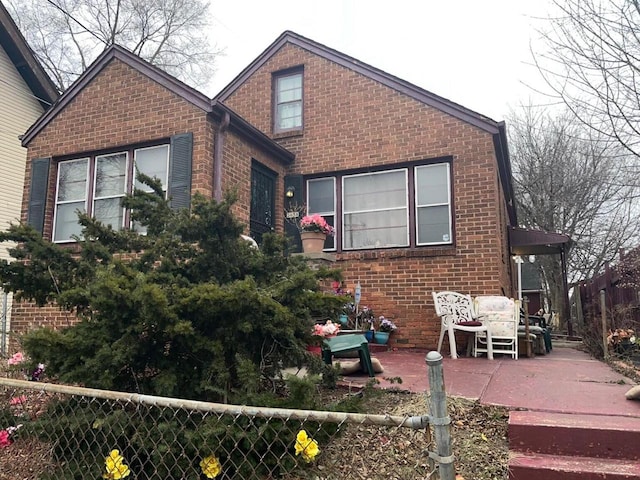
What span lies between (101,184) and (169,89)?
2.06 meters

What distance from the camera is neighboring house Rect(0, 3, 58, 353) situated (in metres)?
12.4

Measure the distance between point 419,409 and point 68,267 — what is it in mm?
2785

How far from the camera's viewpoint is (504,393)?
397cm

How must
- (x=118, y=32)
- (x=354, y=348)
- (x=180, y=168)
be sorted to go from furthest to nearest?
(x=118, y=32), (x=180, y=168), (x=354, y=348)

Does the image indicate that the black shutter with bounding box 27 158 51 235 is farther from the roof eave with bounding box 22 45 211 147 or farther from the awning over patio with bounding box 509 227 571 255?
the awning over patio with bounding box 509 227 571 255

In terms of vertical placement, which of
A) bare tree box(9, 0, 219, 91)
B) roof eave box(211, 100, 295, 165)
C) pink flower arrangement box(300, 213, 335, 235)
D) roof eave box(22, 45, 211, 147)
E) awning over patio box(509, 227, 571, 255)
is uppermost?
bare tree box(9, 0, 219, 91)

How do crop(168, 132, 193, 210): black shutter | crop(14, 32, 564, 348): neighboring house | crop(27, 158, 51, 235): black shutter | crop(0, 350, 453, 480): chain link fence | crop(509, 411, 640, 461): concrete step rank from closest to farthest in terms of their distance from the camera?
crop(0, 350, 453, 480): chain link fence, crop(509, 411, 640, 461): concrete step, crop(168, 132, 193, 210): black shutter, crop(14, 32, 564, 348): neighboring house, crop(27, 158, 51, 235): black shutter

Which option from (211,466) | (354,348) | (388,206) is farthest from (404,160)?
(211,466)

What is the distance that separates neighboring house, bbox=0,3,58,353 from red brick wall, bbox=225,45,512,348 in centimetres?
741

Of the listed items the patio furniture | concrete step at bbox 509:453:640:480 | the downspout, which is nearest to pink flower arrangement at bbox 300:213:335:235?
the downspout

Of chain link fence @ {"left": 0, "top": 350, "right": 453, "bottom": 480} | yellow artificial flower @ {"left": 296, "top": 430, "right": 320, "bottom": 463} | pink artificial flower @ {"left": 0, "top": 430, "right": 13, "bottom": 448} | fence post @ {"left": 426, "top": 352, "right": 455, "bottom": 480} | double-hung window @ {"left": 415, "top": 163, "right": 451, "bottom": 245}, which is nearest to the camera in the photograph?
fence post @ {"left": 426, "top": 352, "right": 455, "bottom": 480}

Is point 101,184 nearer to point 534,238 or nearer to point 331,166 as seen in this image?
point 331,166

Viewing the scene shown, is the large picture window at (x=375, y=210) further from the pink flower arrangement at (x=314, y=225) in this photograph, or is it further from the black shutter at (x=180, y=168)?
the black shutter at (x=180, y=168)

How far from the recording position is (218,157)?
7520 millimetres
